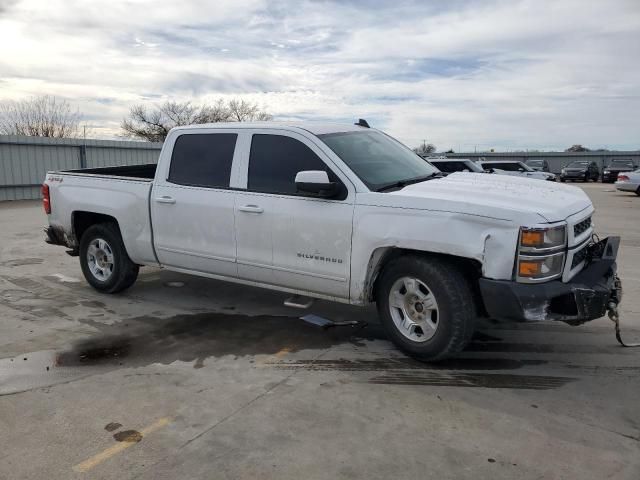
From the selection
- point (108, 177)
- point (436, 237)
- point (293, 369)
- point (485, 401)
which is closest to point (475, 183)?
point (436, 237)

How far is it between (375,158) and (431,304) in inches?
60.9

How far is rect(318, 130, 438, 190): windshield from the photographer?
15.5 feet

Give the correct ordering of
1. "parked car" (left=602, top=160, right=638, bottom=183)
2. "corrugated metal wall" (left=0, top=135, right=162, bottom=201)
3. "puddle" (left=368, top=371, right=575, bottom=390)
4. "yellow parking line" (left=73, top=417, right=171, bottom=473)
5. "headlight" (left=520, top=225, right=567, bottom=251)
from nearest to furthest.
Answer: "yellow parking line" (left=73, top=417, right=171, bottom=473) → "headlight" (left=520, top=225, right=567, bottom=251) → "puddle" (left=368, top=371, right=575, bottom=390) → "corrugated metal wall" (left=0, top=135, right=162, bottom=201) → "parked car" (left=602, top=160, right=638, bottom=183)

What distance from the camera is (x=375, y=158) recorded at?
16.7 feet

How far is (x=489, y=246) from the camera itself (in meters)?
3.85

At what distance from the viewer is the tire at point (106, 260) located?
6383 mm

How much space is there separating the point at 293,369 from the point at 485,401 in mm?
1470

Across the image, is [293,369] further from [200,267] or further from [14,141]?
[14,141]

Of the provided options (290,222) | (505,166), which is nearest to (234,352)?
(290,222)

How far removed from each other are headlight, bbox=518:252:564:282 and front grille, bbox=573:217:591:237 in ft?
1.19

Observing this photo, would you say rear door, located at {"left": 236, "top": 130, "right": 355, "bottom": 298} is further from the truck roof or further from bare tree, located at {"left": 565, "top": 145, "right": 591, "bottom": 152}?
bare tree, located at {"left": 565, "top": 145, "right": 591, "bottom": 152}

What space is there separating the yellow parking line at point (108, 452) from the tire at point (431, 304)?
6.40ft

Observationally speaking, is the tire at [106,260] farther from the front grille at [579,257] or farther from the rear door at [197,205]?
the front grille at [579,257]

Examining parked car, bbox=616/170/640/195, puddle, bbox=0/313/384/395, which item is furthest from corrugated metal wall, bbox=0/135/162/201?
parked car, bbox=616/170/640/195
